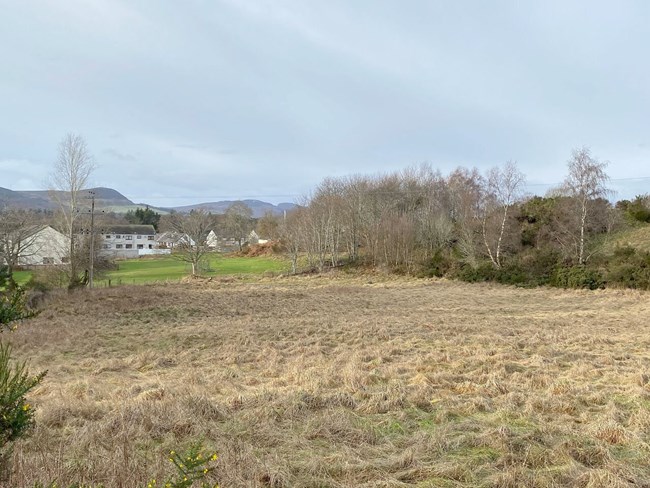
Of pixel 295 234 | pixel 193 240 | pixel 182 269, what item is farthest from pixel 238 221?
pixel 295 234

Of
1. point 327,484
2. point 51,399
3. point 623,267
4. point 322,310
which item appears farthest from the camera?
point 623,267

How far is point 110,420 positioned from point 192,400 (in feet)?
3.12

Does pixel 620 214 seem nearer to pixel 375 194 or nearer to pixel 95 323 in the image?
pixel 375 194

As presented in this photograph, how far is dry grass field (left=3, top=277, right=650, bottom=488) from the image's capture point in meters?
3.83

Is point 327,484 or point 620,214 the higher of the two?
point 620,214

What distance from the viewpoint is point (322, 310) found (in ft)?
65.7

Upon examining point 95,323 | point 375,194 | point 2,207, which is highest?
point 375,194

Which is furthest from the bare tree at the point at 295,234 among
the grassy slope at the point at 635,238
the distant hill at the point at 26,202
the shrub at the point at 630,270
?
the grassy slope at the point at 635,238

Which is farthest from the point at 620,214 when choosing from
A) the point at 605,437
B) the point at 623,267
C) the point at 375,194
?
the point at 605,437

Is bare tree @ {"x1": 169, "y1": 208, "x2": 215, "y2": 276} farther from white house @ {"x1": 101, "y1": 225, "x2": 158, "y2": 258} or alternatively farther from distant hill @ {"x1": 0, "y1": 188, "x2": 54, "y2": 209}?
white house @ {"x1": 101, "y1": 225, "x2": 158, "y2": 258}

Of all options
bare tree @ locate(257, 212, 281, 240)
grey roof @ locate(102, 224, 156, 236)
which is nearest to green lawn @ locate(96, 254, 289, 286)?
bare tree @ locate(257, 212, 281, 240)

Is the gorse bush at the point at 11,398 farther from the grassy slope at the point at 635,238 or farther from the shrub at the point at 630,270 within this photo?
the grassy slope at the point at 635,238

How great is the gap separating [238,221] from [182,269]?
25.6 metres

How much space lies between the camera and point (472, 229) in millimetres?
35062
